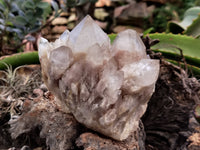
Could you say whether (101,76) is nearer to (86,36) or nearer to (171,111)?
(86,36)

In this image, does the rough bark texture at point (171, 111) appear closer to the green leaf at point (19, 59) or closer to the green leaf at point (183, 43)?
the green leaf at point (183, 43)

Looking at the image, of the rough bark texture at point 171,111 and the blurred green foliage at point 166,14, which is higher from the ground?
the rough bark texture at point 171,111

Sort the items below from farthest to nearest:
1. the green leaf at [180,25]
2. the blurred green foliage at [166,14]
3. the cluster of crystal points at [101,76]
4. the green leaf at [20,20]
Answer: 1. the blurred green foliage at [166,14]
2. the green leaf at [180,25]
3. the green leaf at [20,20]
4. the cluster of crystal points at [101,76]

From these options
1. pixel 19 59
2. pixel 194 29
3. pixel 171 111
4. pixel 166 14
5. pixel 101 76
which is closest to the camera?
pixel 101 76

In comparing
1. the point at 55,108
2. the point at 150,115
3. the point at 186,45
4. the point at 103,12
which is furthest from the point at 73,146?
the point at 103,12

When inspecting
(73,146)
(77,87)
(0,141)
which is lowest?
(0,141)

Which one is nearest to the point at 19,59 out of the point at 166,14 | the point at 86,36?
the point at 86,36

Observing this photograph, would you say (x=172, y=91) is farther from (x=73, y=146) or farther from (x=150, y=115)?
(x=73, y=146)

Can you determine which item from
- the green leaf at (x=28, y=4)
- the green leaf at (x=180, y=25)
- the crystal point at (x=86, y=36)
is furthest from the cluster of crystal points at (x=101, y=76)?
the green leaf at (x=180, y=25)
